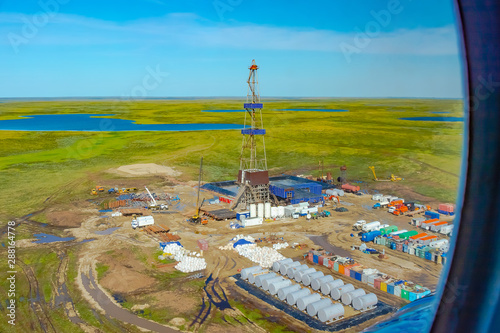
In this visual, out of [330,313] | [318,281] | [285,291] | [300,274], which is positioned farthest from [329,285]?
[330,313]

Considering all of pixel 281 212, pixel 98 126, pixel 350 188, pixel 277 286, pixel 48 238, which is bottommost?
pixel 48 238

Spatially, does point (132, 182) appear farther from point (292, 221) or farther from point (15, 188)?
point (292, 221)

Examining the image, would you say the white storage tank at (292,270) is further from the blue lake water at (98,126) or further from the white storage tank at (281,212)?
the blue lake water at (98,126)

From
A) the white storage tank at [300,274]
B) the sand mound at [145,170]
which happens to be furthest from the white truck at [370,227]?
the sand mound at [145,170]

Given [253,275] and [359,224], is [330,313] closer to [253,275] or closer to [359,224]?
[253,275]

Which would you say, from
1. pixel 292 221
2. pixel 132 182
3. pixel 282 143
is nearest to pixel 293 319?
pixel 292 221

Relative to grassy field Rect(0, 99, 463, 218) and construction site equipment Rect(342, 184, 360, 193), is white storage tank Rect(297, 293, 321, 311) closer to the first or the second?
grassy field Rect(0, 99, 463, 218)
